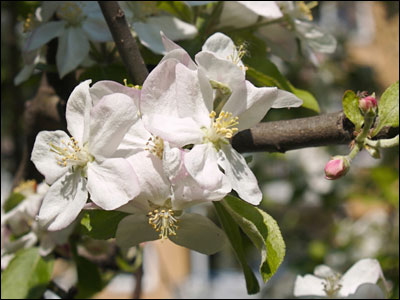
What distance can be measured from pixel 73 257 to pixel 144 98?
0.72 meters

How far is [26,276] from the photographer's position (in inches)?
52.9

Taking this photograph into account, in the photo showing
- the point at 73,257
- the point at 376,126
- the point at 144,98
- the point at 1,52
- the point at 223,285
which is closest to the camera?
the point at 144,98

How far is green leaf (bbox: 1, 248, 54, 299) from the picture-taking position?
4.33 ft

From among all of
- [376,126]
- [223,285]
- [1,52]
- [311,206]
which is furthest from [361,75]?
[223,285]

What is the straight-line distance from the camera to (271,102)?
88cm

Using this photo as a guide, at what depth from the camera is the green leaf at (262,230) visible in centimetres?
88

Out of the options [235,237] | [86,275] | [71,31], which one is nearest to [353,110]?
[235,237]

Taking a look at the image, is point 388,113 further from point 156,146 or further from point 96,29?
point 96,29

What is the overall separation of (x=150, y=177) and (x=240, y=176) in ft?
0.44

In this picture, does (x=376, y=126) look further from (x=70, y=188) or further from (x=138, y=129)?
(x=70, y=188)

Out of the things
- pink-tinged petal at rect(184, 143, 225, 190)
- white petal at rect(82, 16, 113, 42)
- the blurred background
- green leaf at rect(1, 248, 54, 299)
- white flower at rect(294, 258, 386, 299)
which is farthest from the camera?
the blurred background

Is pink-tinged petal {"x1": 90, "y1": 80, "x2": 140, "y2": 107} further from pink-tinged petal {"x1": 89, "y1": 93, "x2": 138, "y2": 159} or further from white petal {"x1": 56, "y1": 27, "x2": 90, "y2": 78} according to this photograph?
white petal {"x1": 56, "y1": 27, "x2": 90, "y2": 78}

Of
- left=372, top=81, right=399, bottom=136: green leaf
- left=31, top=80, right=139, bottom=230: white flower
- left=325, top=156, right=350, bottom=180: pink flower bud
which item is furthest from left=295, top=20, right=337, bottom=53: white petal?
left=31, top=80, right=139, bottom=230: white flower

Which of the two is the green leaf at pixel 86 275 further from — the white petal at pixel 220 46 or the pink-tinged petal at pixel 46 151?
the white petal at pixel 220 46
